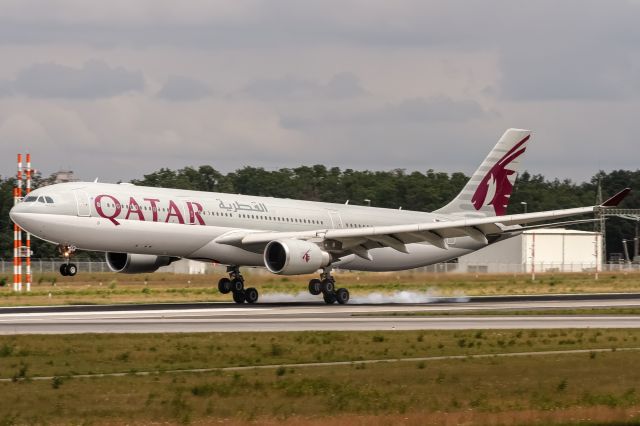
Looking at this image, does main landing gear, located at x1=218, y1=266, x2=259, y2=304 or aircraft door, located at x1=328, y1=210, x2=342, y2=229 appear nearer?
main landing gear, located at x1=218, y1=266, x2=259, y2=304

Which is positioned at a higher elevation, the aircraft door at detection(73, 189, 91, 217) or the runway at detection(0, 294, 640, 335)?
the aircraft door at detection(73, 189, 91, 217)

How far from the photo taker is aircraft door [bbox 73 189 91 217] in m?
50.7

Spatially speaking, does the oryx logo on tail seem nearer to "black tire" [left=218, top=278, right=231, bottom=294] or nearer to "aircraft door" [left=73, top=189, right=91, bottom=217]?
"black tire" [left=218, top=278, right=231, bottom=294]

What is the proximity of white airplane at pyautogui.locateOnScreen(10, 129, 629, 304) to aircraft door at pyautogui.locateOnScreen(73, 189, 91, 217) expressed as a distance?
0.04m

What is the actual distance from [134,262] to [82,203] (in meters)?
6.39

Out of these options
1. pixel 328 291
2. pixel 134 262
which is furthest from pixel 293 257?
pixel 134 262

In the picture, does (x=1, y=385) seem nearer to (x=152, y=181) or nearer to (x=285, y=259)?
(x=285, y=259)

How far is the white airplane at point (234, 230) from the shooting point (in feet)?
167

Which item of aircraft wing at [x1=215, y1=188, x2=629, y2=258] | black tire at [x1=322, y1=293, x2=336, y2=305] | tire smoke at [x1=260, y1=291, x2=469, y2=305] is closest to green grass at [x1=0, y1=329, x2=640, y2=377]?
aircraft wing at [x1=215, y1=188, x2=629, y2=258]

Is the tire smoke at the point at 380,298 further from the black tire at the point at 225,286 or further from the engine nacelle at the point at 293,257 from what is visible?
the engine nacelle at the point at 293,257

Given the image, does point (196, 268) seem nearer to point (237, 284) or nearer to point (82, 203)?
point (237, 284)

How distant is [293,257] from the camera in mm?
52688

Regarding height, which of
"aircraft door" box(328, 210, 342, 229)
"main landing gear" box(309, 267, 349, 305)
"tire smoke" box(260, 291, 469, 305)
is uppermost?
"aircraft door" box(328, 210, 342, 229)

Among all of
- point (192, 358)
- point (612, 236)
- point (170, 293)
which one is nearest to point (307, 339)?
point (192, 358)
